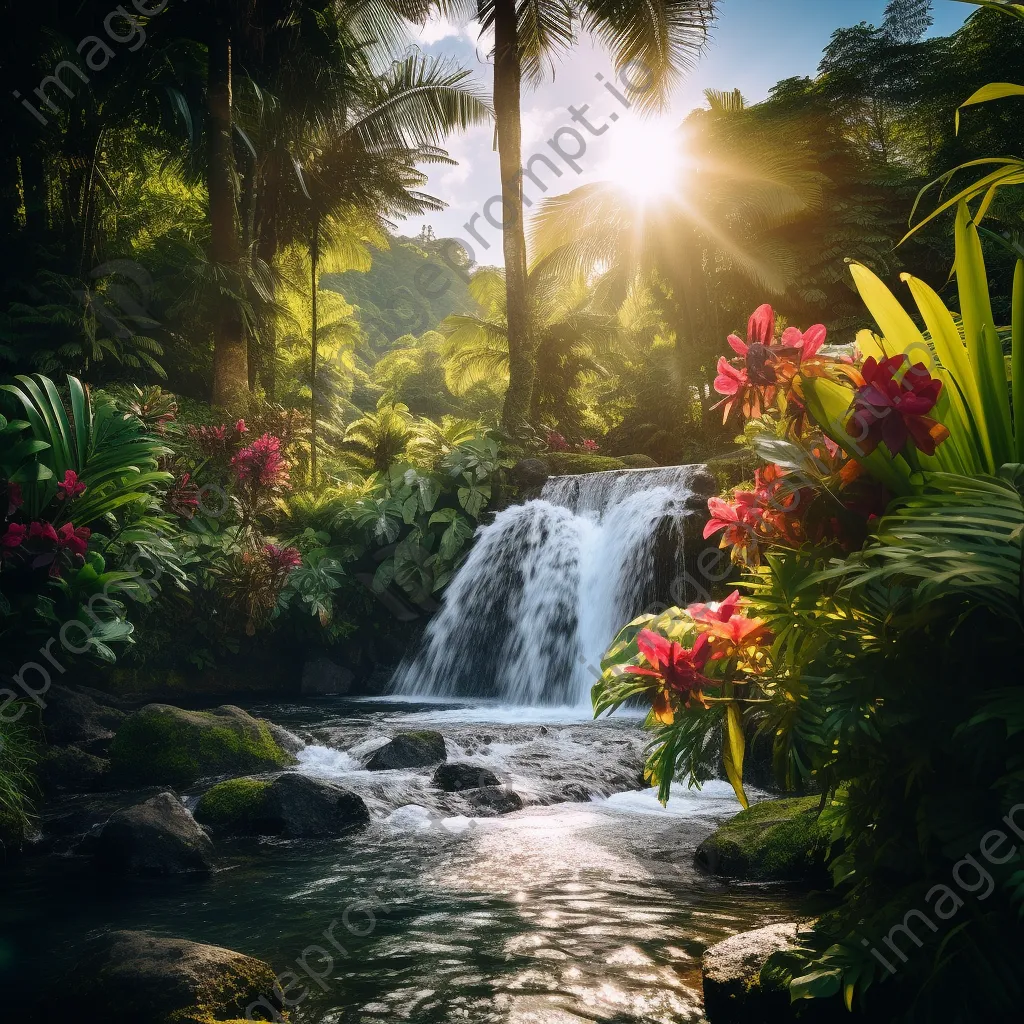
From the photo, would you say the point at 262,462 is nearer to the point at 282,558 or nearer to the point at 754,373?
the point at 282,558

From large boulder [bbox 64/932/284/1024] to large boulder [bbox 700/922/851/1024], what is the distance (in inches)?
57.7

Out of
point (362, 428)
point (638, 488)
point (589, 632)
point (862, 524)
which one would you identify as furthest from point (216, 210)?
point (862, 524)

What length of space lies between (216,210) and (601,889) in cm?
1296

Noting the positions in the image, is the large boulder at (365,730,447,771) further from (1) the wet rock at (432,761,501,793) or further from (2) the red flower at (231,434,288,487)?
(2) the red flower at (231,434,288,487)

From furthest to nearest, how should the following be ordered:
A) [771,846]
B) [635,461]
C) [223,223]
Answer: [635,461]
[223,223]
[771,846]

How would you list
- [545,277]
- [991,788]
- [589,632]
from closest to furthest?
[991,788]
[589,632]
[545,277]

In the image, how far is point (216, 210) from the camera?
44.1 feet

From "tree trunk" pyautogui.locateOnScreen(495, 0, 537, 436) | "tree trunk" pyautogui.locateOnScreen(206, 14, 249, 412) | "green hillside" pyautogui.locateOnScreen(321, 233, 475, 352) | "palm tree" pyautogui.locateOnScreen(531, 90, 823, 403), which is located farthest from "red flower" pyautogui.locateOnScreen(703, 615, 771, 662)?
"green hillside" pyautogui.locateOnScreen(321, 233, 475, 352)

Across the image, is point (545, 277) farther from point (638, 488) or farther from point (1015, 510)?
point (1015, 510)

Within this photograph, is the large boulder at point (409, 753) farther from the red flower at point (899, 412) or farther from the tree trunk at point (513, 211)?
the tree trunk at point (513, 211)

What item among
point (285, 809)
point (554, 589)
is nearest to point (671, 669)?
point (285, 809)

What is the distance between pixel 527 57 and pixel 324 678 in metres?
13.2

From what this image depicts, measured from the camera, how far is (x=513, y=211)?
49.9ft

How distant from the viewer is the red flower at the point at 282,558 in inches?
437
